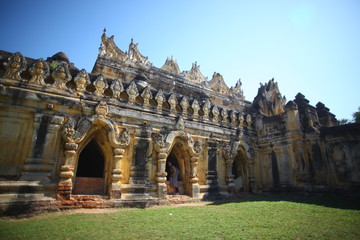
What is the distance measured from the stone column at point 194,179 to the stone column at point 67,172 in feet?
17.3

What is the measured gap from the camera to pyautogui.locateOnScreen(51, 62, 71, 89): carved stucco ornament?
26.5 feet

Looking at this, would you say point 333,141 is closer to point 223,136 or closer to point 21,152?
point 223,136

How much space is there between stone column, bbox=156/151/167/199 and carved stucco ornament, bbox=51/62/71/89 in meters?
4.76

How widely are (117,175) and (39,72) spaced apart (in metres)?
4.79

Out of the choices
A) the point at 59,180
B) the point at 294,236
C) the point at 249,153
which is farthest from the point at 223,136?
the point at 59,180

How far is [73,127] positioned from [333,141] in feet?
40.9

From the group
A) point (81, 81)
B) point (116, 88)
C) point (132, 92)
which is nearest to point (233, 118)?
point (132, 92)

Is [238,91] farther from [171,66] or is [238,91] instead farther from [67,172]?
[67,172]

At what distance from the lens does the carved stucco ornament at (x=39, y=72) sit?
7691mm

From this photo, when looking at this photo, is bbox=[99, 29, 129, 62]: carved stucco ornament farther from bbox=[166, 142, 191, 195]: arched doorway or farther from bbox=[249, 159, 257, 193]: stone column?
bbox=[249, 159, 257, 193]: stone column

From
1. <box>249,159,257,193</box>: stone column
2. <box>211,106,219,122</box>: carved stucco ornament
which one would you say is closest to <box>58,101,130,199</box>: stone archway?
<box>211,106,219,122</box>: carved stucco ornament

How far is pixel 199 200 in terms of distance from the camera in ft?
32.8

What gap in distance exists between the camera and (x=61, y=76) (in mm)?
8148

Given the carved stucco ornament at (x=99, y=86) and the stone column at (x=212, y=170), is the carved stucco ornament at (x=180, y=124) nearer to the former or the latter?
the stone column at (x=212, y=170)
